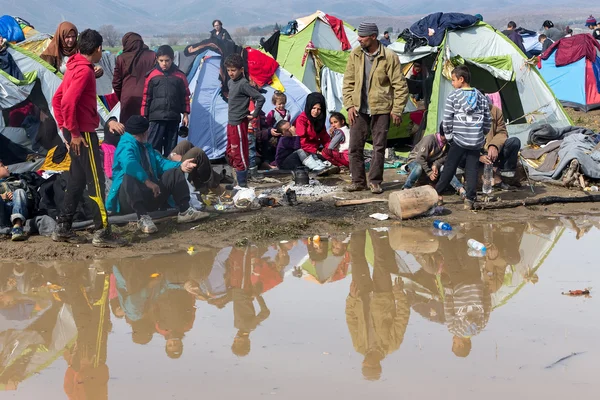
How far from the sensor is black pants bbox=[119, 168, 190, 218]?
7582 mm

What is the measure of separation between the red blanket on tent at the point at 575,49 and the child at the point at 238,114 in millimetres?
9640

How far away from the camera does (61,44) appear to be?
834cm

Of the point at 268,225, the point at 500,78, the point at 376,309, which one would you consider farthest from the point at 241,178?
the point at 500,78

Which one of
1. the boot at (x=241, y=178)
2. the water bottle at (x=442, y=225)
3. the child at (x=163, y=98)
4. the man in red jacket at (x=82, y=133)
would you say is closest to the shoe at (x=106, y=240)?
the man in red jacket at (x=82, y=133)

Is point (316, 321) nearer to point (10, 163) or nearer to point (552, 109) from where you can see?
point (10, 163)

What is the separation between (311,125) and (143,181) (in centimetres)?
345

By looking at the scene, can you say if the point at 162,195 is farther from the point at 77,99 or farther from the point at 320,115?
the point at 320,115

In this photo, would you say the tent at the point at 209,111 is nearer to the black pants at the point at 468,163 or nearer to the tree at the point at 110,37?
the black pants at the point at 468,163

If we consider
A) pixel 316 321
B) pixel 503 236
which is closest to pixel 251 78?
pixel 503 236

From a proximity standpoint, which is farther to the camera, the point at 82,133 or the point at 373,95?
Result: the point at 373,95

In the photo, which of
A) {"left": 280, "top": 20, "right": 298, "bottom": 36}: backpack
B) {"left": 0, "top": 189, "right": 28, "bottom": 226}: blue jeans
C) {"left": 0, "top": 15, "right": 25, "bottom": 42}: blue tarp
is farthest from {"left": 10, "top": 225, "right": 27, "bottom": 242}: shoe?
{"left": 280, "top": 20, "right": 298, "bottom": 36}: backpack

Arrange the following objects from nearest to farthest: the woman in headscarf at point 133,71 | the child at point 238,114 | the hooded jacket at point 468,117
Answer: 1. the hooded jacket at point 468,117
2. the child at point 238,114
3. the woman in headscarf at point 133,71

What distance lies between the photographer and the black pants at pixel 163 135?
30.6ft

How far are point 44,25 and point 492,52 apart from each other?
244 ft
